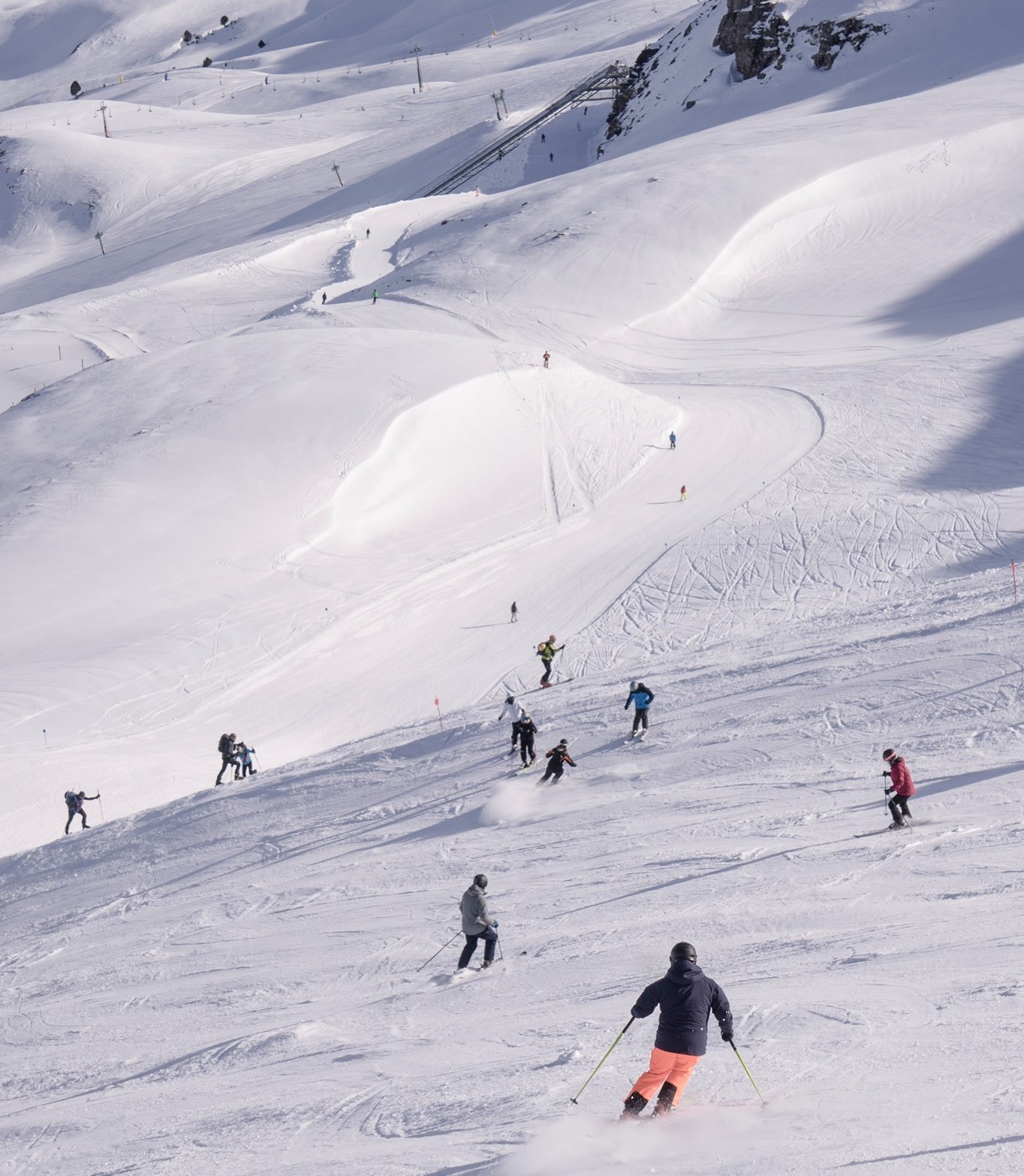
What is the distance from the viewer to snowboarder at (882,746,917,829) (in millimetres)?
12273

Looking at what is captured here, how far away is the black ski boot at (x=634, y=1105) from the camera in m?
7.43

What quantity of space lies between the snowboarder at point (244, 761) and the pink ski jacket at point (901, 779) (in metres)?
11.6

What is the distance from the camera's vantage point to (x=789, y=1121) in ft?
23.7

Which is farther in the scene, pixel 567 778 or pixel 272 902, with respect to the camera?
pixel 567 778

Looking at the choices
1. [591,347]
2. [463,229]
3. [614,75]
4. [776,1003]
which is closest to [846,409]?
[591,347]

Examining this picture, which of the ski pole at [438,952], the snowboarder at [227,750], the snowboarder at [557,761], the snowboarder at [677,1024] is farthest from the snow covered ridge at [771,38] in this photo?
the snowboarder at [677,1024]

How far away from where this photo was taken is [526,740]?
1697 centimetres

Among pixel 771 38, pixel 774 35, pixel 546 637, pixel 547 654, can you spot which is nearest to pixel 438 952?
pixel 547 654

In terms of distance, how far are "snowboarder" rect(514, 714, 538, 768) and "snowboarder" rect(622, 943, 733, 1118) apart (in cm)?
937

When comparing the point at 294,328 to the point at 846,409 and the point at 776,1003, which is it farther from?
the point at 776,1003

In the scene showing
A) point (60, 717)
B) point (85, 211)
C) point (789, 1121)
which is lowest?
point (789, 1121)

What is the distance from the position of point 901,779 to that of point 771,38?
67.3m

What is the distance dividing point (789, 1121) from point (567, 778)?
30.7ft

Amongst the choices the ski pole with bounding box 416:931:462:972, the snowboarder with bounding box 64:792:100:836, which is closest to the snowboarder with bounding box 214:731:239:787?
the snowboarder with bounding box 64:792:100:836
